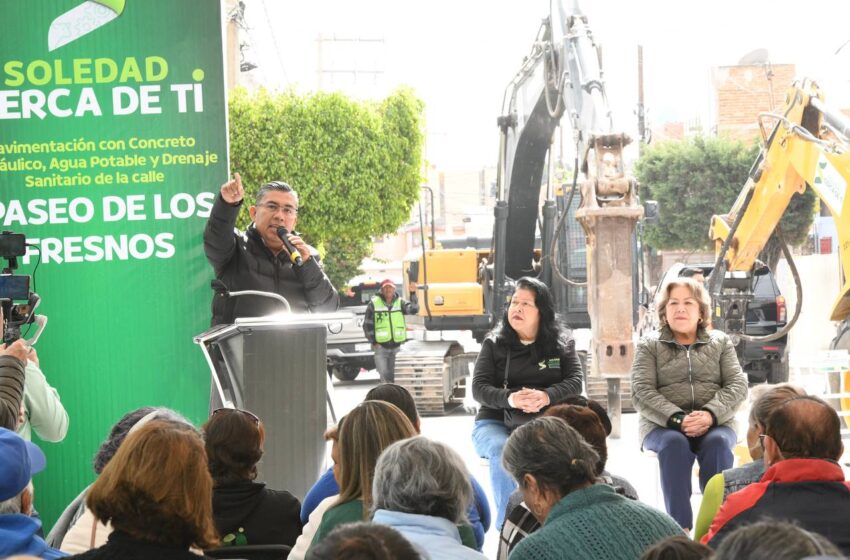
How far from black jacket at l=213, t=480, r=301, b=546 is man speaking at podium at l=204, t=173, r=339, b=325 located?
1.69 meters

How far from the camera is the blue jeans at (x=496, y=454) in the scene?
5.79 meters

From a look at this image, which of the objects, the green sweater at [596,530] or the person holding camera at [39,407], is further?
the person holding camera at [39,407]

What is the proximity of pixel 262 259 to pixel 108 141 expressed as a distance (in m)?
1.18

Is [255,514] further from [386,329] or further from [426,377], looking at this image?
[386,329]

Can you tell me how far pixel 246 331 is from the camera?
4.89 meters

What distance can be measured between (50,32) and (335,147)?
16.5 meters

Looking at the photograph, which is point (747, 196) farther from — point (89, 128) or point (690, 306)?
point (89, 128)

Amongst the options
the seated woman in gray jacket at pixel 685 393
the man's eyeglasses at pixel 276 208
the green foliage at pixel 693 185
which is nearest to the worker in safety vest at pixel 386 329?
the seated woman in gray jacket at pixel 685 393

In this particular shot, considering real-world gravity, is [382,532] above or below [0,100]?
below

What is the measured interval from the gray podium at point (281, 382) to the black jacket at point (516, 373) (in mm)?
1318

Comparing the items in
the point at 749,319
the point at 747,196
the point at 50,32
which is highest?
the point at 50,32

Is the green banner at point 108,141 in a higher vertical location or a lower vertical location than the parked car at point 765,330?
higher

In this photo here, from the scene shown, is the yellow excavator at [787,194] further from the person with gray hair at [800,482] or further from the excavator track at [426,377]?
the person with gray hair at [800,482]

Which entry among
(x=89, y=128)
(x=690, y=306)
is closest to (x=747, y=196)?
(x=690, y=306)
